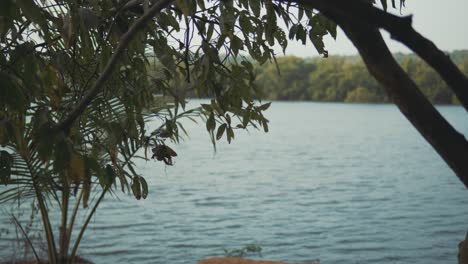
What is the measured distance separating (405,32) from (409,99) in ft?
0.98

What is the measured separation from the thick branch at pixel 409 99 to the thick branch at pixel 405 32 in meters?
0.09

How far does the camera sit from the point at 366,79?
64375 mm

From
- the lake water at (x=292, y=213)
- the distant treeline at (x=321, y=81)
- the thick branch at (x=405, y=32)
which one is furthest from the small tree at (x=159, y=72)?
the distant treeline at (x=321, y=81)

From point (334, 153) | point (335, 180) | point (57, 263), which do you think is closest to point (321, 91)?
point (334, 153)

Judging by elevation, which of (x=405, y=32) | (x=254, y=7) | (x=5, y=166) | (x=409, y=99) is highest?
(x=254, y=7)

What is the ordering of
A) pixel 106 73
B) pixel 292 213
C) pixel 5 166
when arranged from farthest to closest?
pixel 292 213 → pixel 5 166 → pixel 106 73

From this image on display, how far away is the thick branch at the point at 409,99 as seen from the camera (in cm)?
143

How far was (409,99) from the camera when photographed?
1478mm

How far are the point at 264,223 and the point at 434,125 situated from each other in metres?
8.23

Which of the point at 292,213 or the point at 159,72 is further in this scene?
the point at 292,213

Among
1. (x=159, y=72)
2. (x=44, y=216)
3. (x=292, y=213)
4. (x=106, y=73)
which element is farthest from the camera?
(x=292, y=213)

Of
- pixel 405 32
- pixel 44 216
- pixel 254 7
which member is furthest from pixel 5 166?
pixel 44 216

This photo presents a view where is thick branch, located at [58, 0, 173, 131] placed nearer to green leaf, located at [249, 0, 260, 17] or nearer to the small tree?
the small tree

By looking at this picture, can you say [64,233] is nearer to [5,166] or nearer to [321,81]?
[5,166]
